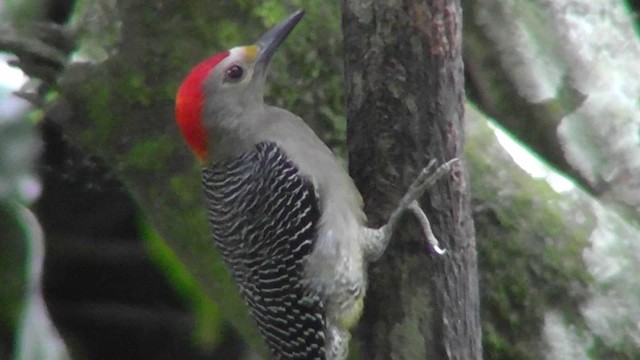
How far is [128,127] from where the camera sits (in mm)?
3039

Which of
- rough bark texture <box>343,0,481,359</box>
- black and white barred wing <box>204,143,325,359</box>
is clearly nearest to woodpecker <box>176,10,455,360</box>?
black and white barred wing <box>204,143,325,359</box>

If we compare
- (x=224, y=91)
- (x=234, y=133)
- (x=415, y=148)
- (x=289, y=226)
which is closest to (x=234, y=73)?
(x=224, y=91)

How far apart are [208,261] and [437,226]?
3.11 ft

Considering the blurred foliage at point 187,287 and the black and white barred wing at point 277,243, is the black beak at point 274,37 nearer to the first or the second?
the black and white barred wing at point 277,243

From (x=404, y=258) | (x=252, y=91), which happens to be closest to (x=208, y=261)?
(x=252, y=91)

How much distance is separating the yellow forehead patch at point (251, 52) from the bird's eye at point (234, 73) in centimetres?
4

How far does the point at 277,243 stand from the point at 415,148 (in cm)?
48

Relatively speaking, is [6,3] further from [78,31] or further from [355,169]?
Answer: [355,169]

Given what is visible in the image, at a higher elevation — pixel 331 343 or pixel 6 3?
pixel 6 3

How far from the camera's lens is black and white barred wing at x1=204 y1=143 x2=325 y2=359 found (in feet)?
8.79

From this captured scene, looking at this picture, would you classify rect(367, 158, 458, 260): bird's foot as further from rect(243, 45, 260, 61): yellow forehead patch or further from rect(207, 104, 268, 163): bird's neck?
rect(243, 45, 260, 61): yellow forehead patch

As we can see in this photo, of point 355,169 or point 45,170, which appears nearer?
point 355,169

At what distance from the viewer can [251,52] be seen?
278 centimetres

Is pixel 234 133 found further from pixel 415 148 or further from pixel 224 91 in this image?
pixel 415 148
